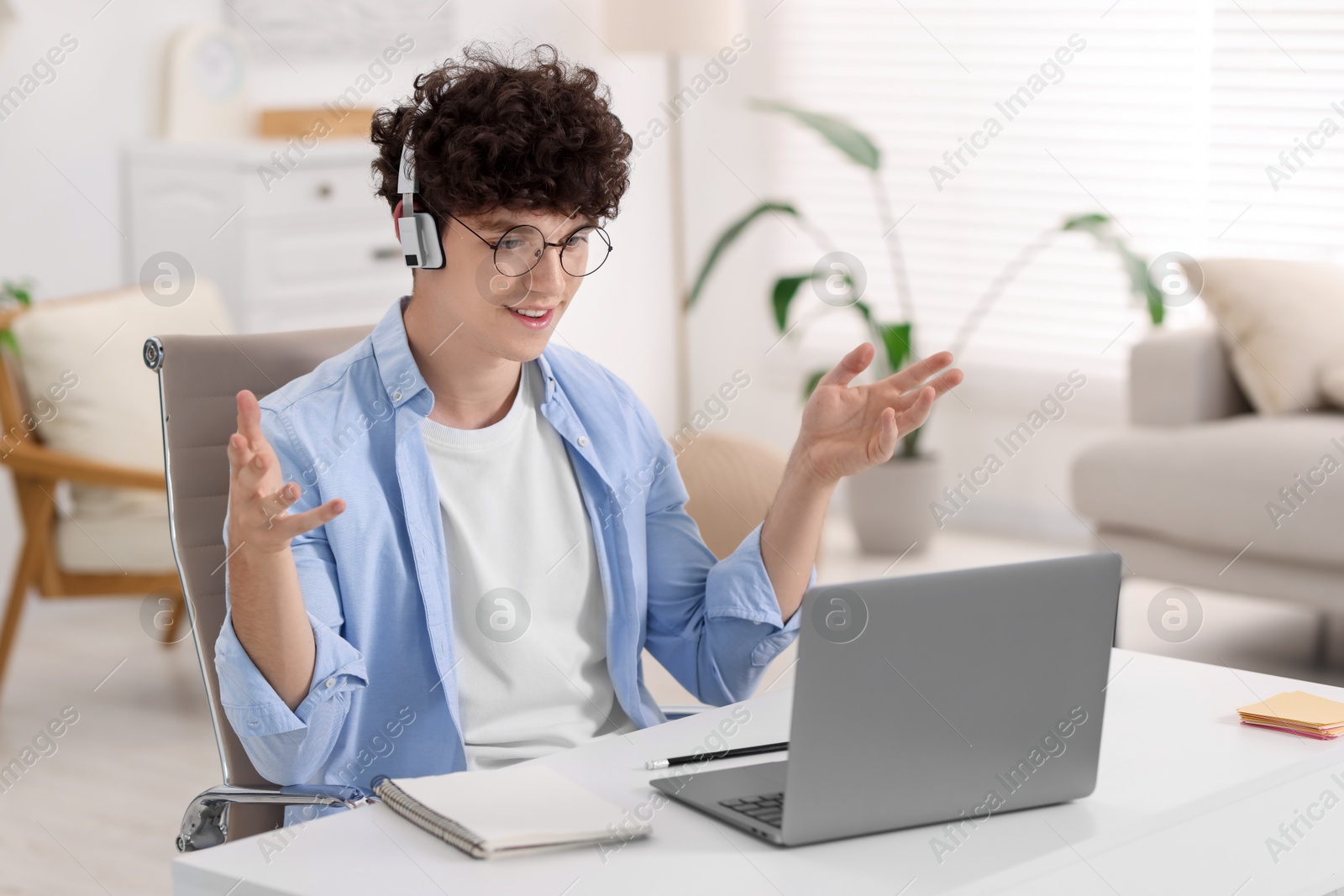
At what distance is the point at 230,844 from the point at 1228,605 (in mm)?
3401

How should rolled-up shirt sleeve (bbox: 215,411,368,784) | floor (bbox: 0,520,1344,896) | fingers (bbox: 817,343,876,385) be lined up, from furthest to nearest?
1. floor (bbox: 0,520,1344,896)
2. fingers (bbox: 817,343,876,385)
3. rolled-up shirt sleeve (bbox: 215,411,368,784)

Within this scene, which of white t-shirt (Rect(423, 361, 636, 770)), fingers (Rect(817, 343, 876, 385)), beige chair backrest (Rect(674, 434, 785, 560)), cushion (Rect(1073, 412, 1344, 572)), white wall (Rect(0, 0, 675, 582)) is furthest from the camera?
white wall (Rect(0, 0, 675, 582))

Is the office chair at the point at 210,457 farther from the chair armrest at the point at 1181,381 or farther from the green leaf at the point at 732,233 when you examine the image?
the green leaf at the point at 732,233

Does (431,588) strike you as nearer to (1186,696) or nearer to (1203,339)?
(1186,696)

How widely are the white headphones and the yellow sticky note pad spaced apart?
856 mm

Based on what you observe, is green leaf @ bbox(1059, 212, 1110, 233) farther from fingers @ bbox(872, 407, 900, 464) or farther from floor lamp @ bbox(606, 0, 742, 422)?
fingers @ bbox(872, 407, 900, 464)

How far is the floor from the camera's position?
8.63 feet

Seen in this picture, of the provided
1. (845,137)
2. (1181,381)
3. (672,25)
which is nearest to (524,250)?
(1181,381)

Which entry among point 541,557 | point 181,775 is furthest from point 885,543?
point 541,557

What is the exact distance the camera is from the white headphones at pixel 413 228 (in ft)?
4.79

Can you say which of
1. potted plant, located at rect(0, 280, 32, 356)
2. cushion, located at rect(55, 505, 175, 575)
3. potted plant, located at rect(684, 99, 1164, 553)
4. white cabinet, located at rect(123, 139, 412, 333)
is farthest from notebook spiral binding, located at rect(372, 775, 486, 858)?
potted plant, located at rect(684, 99, 1164, 553)

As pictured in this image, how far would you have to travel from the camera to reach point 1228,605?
3.95 m

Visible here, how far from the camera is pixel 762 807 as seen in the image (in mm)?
1093

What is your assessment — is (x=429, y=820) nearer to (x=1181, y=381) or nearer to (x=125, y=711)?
(x=125, y=711)
